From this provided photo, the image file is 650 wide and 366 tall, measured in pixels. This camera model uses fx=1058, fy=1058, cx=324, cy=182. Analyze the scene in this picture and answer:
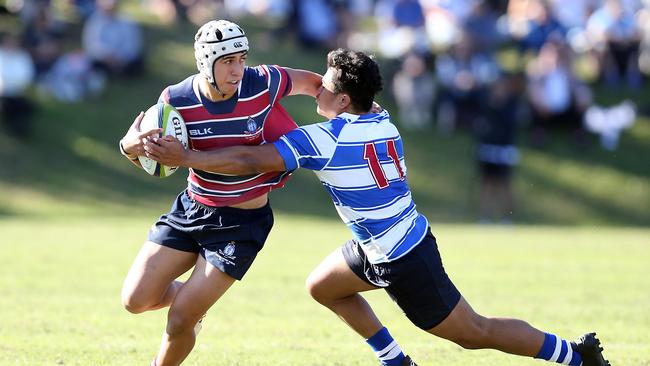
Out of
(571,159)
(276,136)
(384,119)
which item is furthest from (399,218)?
(571,159)

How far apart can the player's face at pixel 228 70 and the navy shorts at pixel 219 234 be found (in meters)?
0.76

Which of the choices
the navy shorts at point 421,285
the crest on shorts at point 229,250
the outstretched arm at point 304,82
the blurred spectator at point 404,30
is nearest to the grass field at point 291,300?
the crest on shorts at point 229,250

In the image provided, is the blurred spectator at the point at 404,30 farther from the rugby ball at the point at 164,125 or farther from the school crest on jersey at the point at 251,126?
the rugby ball at the point at 164,125

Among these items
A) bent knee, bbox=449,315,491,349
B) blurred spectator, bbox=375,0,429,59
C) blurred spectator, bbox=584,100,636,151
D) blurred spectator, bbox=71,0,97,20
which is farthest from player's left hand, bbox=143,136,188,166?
blurred spectator, bbox=71,0,97,20

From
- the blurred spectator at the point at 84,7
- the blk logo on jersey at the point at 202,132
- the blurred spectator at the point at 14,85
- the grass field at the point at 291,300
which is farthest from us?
the blurred spectator at the point at 84,7

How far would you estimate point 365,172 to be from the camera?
5906 millimetres

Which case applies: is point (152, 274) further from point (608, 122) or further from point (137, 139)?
point (608, 122)

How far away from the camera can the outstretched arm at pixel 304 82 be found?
21.7 ft

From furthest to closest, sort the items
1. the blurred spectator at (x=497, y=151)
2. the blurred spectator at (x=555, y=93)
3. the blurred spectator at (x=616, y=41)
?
the blurred spectator at (x=616, y=41)
the blurred spectator at (x=555, y=93)
the blurred spectator at (x=497, y=151)

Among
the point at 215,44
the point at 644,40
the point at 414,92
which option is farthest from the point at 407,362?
the point at 644,40

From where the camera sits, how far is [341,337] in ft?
26.6

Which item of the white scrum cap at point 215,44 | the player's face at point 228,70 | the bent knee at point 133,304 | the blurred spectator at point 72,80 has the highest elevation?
the white scrum cap at point 215,44

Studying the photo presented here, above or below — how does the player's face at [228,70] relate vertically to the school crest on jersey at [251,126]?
above

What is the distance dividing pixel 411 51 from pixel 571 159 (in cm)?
373
